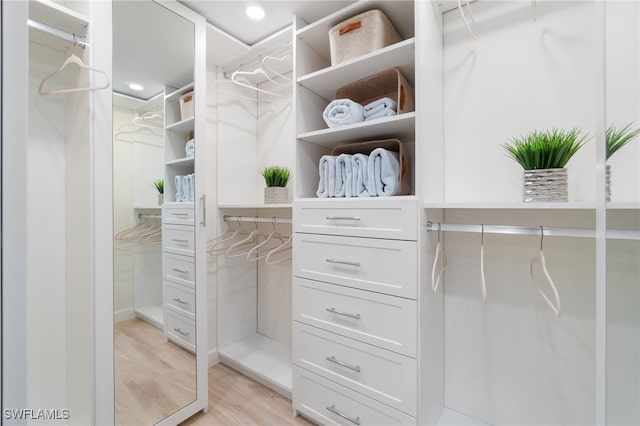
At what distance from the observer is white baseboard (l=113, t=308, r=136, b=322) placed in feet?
4.35

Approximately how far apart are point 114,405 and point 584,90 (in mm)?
2529

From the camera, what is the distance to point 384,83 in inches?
60.2

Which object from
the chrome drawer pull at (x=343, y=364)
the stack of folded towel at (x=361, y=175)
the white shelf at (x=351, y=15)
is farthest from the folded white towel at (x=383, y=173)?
the chrome drawer pull at (x=343, y=364)

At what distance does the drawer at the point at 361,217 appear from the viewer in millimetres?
1216

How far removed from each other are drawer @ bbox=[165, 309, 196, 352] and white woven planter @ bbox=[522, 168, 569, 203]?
1786 millimetres

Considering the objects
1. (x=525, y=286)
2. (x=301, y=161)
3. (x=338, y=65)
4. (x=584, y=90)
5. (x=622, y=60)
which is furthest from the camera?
(x=301, y=161)

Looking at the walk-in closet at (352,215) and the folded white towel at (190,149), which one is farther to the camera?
the folded white towel at (190,149)

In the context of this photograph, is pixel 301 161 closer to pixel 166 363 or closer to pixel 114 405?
pixel 166 363

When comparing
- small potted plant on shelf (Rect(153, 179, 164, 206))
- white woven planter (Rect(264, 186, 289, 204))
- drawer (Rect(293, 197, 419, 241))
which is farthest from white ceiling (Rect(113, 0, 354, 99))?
drawer (Rect(293, 197, 419, 241))

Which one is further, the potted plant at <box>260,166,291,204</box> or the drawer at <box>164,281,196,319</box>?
the potted plant at <box>260,166,291,204</box>

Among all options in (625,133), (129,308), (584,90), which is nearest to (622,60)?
(625,133)

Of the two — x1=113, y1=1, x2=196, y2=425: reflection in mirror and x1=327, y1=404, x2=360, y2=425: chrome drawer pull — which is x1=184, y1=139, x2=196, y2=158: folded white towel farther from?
x1=327, y1=404, x2=360, y2=425: chrome drawer pull

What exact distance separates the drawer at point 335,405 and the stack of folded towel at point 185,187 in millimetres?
1148

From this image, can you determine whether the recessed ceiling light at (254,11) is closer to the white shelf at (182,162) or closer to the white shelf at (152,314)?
the white shelf at (182,162)
